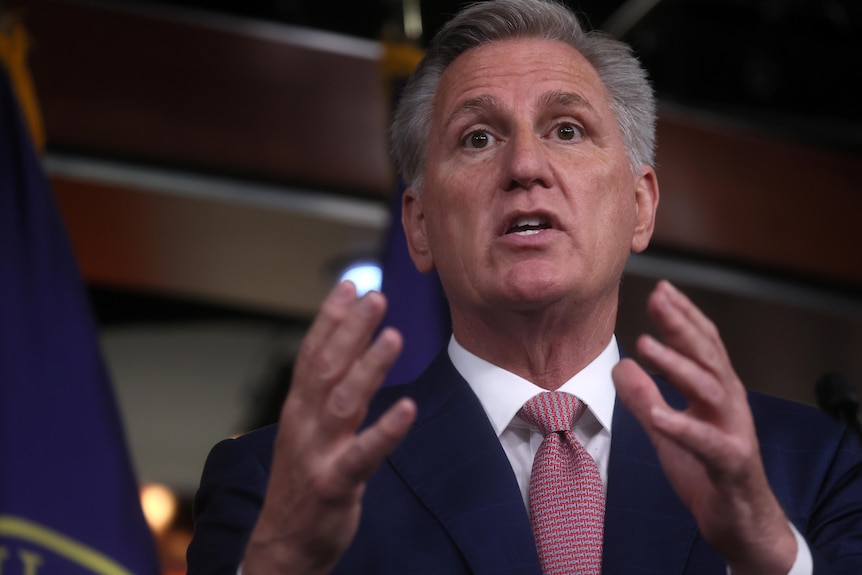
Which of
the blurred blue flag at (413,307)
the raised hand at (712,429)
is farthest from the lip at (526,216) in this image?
the blurred blue flag at (413,307)

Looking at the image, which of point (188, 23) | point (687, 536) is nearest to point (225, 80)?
point (188, 23)

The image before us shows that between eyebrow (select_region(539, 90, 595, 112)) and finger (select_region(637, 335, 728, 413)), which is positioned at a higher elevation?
eyebrow (select_region(539, 90, 595, 112))

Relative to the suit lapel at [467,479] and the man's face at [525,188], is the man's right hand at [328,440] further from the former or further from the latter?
the man's face at [525,188]

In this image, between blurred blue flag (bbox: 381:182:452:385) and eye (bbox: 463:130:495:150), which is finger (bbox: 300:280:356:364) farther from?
blurred blue flag (bbox: 381:182:452:385)

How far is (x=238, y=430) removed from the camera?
22.7ft

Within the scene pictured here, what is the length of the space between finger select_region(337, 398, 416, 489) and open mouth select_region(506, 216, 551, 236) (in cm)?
45

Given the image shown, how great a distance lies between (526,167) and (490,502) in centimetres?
41

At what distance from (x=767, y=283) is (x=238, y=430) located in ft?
10.1

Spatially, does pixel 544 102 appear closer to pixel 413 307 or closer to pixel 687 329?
pixel 687 329

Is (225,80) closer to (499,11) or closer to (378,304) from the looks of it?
(499,11)

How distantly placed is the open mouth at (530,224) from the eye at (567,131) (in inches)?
6.4

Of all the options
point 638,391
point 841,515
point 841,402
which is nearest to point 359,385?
point 638,391

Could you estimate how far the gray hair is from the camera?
1755 mm

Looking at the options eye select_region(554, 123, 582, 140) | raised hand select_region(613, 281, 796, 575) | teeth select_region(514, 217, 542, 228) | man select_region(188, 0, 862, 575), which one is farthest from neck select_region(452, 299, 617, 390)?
raised hand select_region(613, 281, 796, 575)
